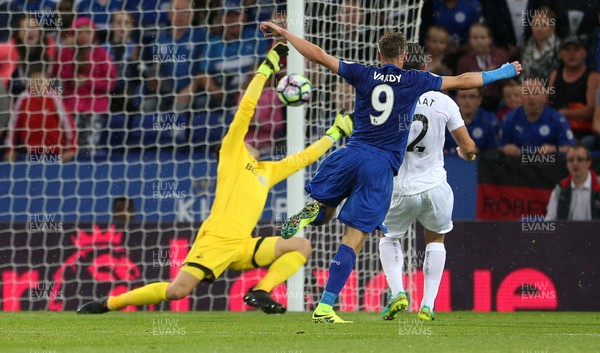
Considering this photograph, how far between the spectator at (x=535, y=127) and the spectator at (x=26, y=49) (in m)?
4.69

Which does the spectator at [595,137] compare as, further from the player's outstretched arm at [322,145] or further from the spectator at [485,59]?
the player's outstretched arm at [322,145]

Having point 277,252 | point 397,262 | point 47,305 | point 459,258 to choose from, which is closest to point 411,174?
→ point 397,262

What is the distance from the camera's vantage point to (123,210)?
11.5 m

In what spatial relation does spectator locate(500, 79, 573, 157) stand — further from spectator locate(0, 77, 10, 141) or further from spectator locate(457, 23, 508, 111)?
spectator locate(0, 77, 10, 141)

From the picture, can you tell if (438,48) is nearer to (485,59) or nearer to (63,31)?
(485,59)

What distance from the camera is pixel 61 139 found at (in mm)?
12156

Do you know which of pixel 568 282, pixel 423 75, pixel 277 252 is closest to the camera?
pixel 423 75

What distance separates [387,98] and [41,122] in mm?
5473

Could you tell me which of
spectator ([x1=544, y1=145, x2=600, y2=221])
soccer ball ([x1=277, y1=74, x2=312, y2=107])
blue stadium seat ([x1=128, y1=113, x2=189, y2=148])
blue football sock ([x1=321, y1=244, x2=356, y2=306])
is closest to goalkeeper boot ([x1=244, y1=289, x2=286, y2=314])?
blue football sock ([x1=321, y1=244, x2=356, y2=306])

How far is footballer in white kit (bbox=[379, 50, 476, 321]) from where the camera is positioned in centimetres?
839

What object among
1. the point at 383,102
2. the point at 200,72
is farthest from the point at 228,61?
the point at 383,102

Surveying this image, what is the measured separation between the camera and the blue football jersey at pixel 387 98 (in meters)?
7.62

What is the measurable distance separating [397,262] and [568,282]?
8.01ft

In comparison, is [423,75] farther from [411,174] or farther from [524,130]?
[524,130]
